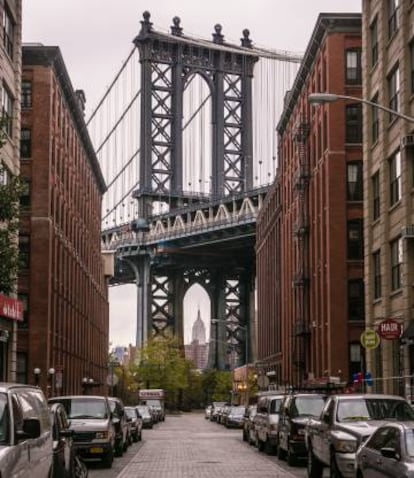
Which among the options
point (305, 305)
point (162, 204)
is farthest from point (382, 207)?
point (162, 204)

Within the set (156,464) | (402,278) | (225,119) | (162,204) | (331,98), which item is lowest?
(156,464)

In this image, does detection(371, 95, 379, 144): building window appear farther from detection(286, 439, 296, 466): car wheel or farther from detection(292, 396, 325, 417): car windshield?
detection(286, 439, 296, 466): car wheel

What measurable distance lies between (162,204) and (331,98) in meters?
118

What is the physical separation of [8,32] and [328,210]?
21623 millimetres

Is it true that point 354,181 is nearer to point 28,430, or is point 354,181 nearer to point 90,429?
point 90,429

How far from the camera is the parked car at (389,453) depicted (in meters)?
13.7

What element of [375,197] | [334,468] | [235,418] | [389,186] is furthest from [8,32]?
[334,468]

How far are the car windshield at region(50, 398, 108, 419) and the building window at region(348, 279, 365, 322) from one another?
32623 mm

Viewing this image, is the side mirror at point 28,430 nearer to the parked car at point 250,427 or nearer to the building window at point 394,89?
the parked car at point 250,427

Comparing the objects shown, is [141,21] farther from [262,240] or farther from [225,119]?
[262,240]

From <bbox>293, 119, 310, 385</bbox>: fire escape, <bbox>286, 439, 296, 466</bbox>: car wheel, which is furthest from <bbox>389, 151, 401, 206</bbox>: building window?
<bbox>293, 119, 310, 385</bbox>: fire escape

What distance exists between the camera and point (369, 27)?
46531mm

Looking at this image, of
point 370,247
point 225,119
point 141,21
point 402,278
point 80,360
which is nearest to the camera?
point 402,278

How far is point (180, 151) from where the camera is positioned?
470ft
